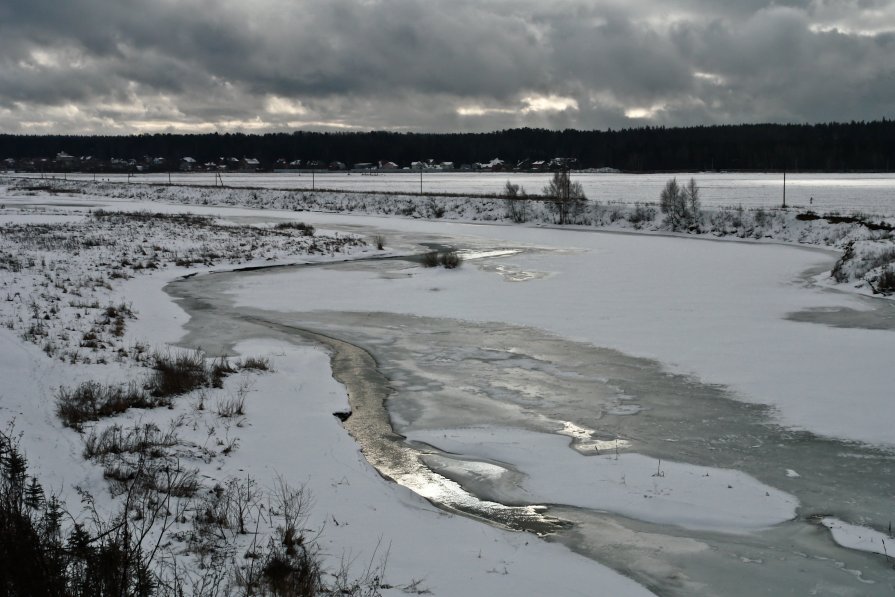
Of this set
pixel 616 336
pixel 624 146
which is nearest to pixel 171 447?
pixel 616 336

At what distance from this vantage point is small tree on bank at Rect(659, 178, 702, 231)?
4484cm

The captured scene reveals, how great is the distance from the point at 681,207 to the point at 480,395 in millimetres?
37075

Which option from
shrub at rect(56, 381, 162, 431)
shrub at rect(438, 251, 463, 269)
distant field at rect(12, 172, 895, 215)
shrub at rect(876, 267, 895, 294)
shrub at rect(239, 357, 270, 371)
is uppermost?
distant field at rect(12, 172, 895, 215)

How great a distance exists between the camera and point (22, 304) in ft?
55.7

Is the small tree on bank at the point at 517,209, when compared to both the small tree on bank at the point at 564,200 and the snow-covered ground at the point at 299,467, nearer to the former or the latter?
the small tree on bank at the point at 564,200

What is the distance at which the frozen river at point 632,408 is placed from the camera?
279 inches

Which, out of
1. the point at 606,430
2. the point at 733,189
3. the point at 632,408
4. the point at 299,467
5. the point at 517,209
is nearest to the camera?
the point at 299,467

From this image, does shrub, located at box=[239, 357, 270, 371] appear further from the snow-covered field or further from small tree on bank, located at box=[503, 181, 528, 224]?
small tree on bank, located at box=[503, 181, 528, 224]

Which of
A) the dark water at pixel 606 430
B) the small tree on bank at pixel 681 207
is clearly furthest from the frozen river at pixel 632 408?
the small tree on bank at pixel 681 207

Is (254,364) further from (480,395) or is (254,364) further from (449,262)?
(449,262)

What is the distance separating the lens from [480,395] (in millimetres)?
11742

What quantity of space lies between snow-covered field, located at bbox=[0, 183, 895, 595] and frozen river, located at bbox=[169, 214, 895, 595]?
58 mm

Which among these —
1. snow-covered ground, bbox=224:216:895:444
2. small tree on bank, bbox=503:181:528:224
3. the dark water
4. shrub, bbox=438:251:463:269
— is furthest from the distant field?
the dark water

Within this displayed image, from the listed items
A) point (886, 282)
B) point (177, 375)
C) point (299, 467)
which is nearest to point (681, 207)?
→ point (886, 282)
